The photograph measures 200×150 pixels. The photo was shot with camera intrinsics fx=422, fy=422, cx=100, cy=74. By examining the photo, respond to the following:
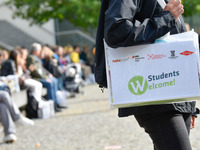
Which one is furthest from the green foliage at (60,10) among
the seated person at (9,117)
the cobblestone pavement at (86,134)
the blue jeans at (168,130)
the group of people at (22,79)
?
the blue jeans at (168,130)

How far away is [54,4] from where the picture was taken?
23156mm

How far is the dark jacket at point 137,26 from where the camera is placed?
2342 mm

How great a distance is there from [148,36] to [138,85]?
0.93ft

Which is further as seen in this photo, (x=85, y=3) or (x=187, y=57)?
(x=85, y=3)

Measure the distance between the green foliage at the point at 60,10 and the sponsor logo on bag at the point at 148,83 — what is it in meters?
19.6

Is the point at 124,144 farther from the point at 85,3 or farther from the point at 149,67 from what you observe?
the point at 85,3

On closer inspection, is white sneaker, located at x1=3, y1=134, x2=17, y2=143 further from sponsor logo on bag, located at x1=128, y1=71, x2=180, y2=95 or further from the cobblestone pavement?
sponsor logo on bag, located at x1=128, y1=71, x2=180, y2=95

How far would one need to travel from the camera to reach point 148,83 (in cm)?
241

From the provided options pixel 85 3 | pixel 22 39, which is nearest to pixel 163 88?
pixel 85 3

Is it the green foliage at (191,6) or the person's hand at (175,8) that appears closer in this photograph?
the person's hand at (175,8)

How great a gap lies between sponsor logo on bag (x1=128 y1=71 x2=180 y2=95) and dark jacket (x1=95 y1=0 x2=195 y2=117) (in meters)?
0.12

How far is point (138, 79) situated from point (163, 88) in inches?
6.0

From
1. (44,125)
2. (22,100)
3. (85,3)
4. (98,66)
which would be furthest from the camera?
(85,3)

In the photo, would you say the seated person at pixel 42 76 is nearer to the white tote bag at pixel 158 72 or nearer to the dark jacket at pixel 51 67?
the dark jacket at pixel 51 67
